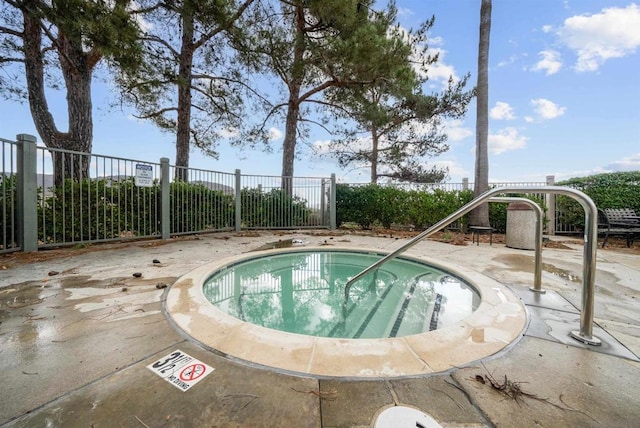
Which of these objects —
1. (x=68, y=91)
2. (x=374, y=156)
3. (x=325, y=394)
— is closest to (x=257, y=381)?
(x=325, y=394)

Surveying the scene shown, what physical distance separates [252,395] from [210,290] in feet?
6.80

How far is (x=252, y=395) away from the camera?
122 centimetres

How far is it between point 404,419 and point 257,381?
72 cm

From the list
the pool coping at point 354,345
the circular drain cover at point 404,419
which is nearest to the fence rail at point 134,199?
the pool coping at point 354,345

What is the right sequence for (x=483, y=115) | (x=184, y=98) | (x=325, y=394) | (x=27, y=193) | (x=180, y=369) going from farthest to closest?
(x=184, y=98) < (x=483, y=115) < (x=27, y=193) < (x=180, y=369) < (x=325, y=394)

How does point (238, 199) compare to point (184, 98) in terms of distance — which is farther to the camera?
point (184, 98)

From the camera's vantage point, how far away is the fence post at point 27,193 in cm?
423

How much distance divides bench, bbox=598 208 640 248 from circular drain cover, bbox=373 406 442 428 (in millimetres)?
7135

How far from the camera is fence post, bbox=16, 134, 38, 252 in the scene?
423cm

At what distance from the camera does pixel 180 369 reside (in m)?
1.40

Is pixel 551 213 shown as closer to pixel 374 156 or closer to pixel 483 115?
pixel 483 115

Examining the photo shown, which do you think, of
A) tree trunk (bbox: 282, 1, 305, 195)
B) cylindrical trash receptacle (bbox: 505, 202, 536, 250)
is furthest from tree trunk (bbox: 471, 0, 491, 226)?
tree trunk (bbox: 282, 1, 305, 195)

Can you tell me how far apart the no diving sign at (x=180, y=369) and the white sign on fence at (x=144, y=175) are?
5389mm

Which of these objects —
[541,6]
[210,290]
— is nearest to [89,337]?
[210,290]
